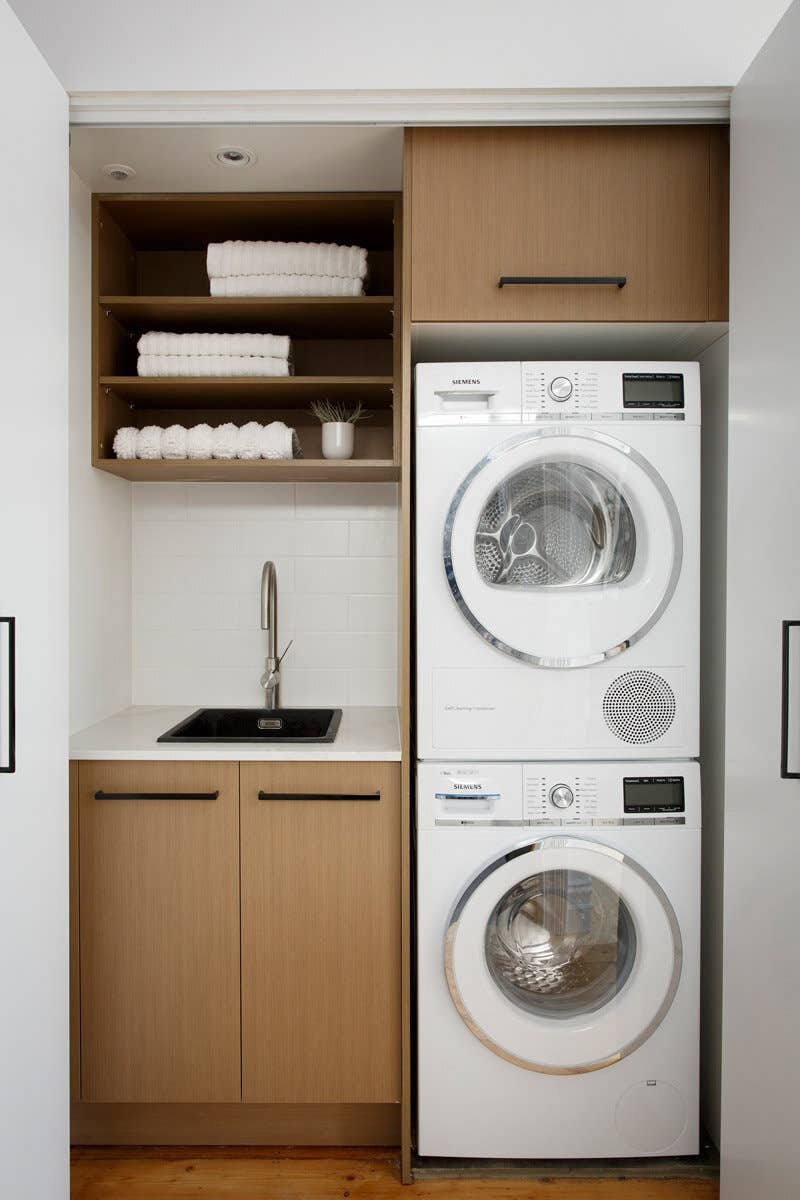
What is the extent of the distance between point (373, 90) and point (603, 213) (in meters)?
0.57

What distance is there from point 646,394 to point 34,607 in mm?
1378

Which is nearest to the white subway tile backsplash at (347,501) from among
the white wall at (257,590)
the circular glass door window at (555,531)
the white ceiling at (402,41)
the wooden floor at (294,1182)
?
the white wall at (257,590)

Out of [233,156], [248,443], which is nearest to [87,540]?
[248,443]

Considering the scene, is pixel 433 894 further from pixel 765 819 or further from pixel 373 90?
pixel 373 90

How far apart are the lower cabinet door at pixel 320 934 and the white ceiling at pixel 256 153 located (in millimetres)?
1459

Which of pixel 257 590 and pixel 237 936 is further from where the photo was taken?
pixel 257 590

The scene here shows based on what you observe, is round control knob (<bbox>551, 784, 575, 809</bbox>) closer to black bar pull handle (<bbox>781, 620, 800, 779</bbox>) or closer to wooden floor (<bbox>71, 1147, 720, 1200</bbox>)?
black bar pull handle (<bbox>781, 620, 800, 779</bbox>)

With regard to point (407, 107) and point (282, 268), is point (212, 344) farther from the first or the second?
point (407, 107)

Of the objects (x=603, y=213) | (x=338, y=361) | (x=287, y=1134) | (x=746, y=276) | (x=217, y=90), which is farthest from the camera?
(x=338, y=361)

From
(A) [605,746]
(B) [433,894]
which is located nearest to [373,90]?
(A) [605,746]

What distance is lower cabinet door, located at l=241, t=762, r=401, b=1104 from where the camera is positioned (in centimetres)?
188

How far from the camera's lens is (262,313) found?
2133 millimetres

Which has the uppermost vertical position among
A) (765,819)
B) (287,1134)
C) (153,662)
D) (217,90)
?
(217,90)

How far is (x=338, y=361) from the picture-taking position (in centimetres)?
244
